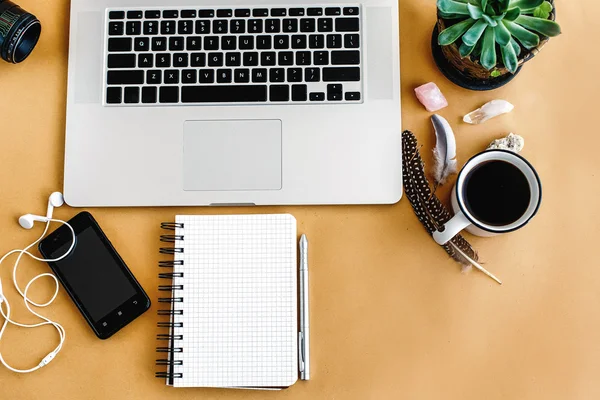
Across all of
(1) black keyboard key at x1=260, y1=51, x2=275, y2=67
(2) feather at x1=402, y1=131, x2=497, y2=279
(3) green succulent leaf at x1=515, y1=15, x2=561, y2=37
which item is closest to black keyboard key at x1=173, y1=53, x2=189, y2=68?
(1) black keyboard key at x1=260, y1=51, x2=275, y2=67

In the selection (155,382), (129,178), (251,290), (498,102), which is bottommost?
(155,382)

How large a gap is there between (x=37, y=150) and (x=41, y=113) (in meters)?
0.05

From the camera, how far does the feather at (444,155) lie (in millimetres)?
778

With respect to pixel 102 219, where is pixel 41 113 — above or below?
above

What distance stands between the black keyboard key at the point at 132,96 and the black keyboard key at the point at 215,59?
0.35 ft

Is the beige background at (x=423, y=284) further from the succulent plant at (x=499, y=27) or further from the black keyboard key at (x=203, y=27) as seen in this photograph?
the black keyboard key at (x=203, y=27)

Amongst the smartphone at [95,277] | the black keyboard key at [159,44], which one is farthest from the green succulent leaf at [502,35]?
the smartphone at [95,277]

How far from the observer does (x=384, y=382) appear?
758 millimetres

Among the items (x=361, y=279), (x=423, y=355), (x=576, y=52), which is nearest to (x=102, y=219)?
(x=361, y=279)

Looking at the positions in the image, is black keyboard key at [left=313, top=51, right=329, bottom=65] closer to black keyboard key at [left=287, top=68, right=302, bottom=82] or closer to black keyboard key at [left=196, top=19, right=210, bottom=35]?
black keyboard key at [left=287, top=68, right=302, bottom=82]

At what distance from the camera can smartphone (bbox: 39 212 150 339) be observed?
76cm

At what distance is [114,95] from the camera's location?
78cm

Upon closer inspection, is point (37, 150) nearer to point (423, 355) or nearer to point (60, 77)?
point (60, 77)

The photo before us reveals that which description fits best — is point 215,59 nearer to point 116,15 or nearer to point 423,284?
point 116,15
